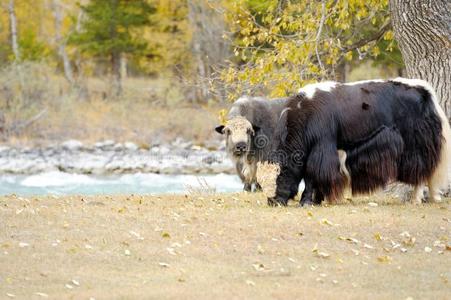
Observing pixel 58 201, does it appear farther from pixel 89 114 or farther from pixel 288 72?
pixel 89 114

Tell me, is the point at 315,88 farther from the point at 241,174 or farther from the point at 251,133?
the point at 241,174

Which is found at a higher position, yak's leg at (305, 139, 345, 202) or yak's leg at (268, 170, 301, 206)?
yak's leg at (305, 139, 345, 202)

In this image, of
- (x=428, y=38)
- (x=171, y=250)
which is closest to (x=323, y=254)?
(x=171, y=250)

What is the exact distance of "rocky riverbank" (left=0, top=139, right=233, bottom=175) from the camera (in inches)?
1204

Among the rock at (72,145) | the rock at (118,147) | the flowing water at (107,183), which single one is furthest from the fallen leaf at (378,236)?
the rock at (72,145)

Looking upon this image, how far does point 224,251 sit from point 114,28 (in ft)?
112

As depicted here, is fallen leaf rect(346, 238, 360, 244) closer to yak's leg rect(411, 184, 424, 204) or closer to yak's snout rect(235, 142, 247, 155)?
yak's leg rect(411, 184, 424, 204)

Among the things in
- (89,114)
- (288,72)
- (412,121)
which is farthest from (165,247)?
(89,114)

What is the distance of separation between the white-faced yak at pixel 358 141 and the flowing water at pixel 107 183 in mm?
12447

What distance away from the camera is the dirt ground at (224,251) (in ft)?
27.4

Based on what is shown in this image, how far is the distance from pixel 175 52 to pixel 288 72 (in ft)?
90.2

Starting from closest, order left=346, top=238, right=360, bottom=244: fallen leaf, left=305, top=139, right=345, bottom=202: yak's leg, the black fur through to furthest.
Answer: left=346, top=238, right=360, bottom=244: fallen leaf, left=305, top=139, right=345, bottom=202: yak's leg, the black fur

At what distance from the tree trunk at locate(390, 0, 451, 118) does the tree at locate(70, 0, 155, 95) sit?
29.3m

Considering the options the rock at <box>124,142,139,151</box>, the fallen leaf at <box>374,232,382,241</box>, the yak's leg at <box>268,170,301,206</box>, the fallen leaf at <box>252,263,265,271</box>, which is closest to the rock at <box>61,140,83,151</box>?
the rock at <box>124,142,139,151</box>
